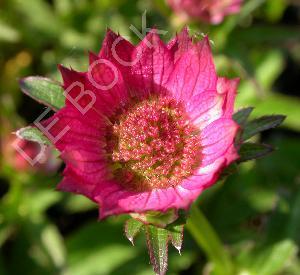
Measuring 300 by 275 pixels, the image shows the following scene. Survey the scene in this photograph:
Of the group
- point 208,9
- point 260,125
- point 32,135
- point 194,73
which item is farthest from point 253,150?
point 208,9

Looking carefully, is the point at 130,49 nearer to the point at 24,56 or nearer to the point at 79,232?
the point at 79,232

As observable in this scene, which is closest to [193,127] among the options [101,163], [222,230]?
[101,163]

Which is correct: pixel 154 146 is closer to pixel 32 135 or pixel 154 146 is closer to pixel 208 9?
pixel 32 135

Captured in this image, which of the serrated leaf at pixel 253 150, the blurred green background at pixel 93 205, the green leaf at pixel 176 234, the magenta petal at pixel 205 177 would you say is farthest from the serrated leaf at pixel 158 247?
the blurred green background at pixel 93 205

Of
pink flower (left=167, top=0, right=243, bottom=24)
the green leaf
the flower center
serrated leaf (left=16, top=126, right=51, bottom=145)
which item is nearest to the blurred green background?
pink flower (left=167, top=0, right=243, bottom=24)

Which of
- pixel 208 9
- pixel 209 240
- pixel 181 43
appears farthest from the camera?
pixel 208 9

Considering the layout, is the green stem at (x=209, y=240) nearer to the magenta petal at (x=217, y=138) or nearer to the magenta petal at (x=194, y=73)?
the magenta petal at (x=217, y=138)

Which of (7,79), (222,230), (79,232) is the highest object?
(7,79)
